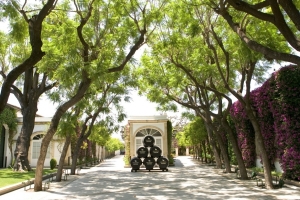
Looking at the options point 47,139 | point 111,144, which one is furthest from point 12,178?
point 111,144

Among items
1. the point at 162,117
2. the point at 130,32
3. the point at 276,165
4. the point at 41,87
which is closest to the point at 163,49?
the point at 130,32

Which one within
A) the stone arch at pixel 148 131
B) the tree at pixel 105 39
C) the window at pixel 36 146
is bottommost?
the window at pixel 36 146

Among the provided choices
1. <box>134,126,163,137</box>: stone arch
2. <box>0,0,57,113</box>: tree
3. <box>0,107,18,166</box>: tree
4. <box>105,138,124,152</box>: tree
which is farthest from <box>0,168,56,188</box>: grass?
<box>105,138,124,152</box>: tree

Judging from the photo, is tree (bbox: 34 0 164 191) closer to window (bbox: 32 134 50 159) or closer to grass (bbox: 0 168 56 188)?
grass (bbox: 0 168 56 188)

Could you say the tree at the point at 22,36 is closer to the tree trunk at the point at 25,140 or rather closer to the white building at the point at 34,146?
the tree trunk at the point at 25,140

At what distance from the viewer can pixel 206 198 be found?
8812 mm

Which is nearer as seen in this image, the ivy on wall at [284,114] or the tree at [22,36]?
the tree at [22,36]

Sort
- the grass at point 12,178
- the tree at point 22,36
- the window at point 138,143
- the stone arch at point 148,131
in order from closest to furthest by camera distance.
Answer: the tree at point 22,36 < the grass at point 12,178 < the window at point 138,143 < the stone arch at point 148,131

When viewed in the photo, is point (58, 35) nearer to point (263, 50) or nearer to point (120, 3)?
point (120, 3)

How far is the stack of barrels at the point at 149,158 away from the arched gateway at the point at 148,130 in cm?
350

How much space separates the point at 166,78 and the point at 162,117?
10.8m

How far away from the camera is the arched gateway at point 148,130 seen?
25.3m

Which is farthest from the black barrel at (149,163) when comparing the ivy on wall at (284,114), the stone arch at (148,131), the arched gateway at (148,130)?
the ivy on wall at (284,114)

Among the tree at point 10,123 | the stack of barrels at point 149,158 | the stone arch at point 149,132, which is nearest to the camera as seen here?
the stack of barrels at point 149,158
